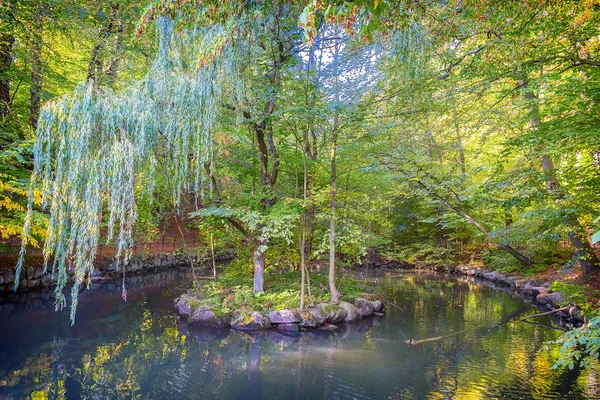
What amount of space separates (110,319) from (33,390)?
3.63 meters

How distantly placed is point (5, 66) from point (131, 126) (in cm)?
616

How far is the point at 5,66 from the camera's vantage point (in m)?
7.89

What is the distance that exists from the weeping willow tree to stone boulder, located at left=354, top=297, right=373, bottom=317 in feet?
19.8

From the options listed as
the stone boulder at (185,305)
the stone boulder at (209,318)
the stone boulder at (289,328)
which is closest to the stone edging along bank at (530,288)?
the stone boulder at (289,328)

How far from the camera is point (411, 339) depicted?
7121mm

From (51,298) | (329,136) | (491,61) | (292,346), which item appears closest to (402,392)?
(292,346)

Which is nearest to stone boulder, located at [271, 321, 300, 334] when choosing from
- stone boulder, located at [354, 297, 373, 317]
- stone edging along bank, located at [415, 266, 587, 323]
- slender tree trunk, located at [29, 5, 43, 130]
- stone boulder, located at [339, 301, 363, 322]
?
stone boulder, located at [339, 301, 363, 322]

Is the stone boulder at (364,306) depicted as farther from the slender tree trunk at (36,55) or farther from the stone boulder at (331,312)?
the slender tree trunk at (36,55)

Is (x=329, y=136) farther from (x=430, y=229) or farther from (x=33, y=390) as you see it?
(x=430, y=229)

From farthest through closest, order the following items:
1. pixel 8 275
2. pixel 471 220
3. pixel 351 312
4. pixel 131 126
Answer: pixel 471 220, pixel 8 275, pixel 351 312, pixel 131 126

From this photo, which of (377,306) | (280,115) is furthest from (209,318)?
(280,115)

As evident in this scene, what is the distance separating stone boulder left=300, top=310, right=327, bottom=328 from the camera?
779 centimetres

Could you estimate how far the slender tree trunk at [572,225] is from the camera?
24.2 feet

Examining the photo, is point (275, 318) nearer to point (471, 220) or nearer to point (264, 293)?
point (264, 293)
